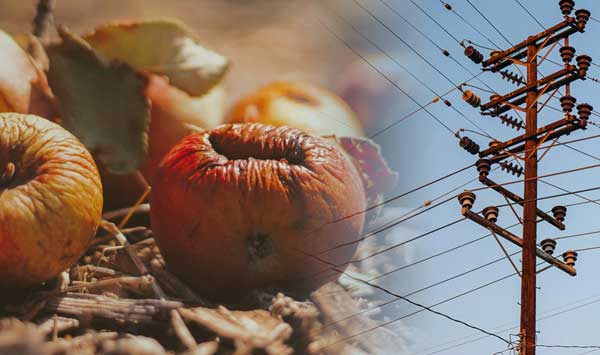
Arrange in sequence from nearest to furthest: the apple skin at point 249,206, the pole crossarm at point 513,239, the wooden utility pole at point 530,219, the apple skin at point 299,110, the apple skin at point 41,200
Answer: the apple skin at point 41,200
the apple skin at point 249,206
the apple skin at point 299,110
the wooden utility pole at point 530,219
the pole crossarm at point 513,239

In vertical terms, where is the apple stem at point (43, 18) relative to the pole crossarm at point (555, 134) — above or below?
below

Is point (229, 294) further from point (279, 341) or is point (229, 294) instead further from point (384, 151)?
point (384, 151)

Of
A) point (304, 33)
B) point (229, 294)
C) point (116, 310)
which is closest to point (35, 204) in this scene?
point (116, 310)

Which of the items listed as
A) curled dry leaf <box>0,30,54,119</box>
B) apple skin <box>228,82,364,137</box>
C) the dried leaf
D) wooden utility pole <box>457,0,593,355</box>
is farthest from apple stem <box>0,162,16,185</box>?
wooden utility pole <box>457,0,593,355</box>

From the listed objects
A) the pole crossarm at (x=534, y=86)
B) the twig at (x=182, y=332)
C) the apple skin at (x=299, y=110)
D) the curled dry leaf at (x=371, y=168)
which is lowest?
the twig at (x=182, y=332)

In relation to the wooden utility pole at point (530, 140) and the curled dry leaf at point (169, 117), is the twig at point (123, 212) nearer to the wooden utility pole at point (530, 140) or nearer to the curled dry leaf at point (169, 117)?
the curled dry leaf at point (169, 117)

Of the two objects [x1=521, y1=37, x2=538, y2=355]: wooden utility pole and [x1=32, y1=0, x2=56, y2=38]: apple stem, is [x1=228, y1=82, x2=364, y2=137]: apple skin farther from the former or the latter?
[x1=521, y1=37, x2=538, y2=355]: wooden utility pole

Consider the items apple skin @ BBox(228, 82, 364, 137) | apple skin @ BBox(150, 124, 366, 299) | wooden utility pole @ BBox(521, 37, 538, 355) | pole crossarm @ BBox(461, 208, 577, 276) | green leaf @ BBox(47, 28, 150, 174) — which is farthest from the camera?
pole crossarm @ BBox(461, 208, 577, 276)

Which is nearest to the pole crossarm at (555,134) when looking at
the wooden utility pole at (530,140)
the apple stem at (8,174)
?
the wooden utility pole at (530,140)
